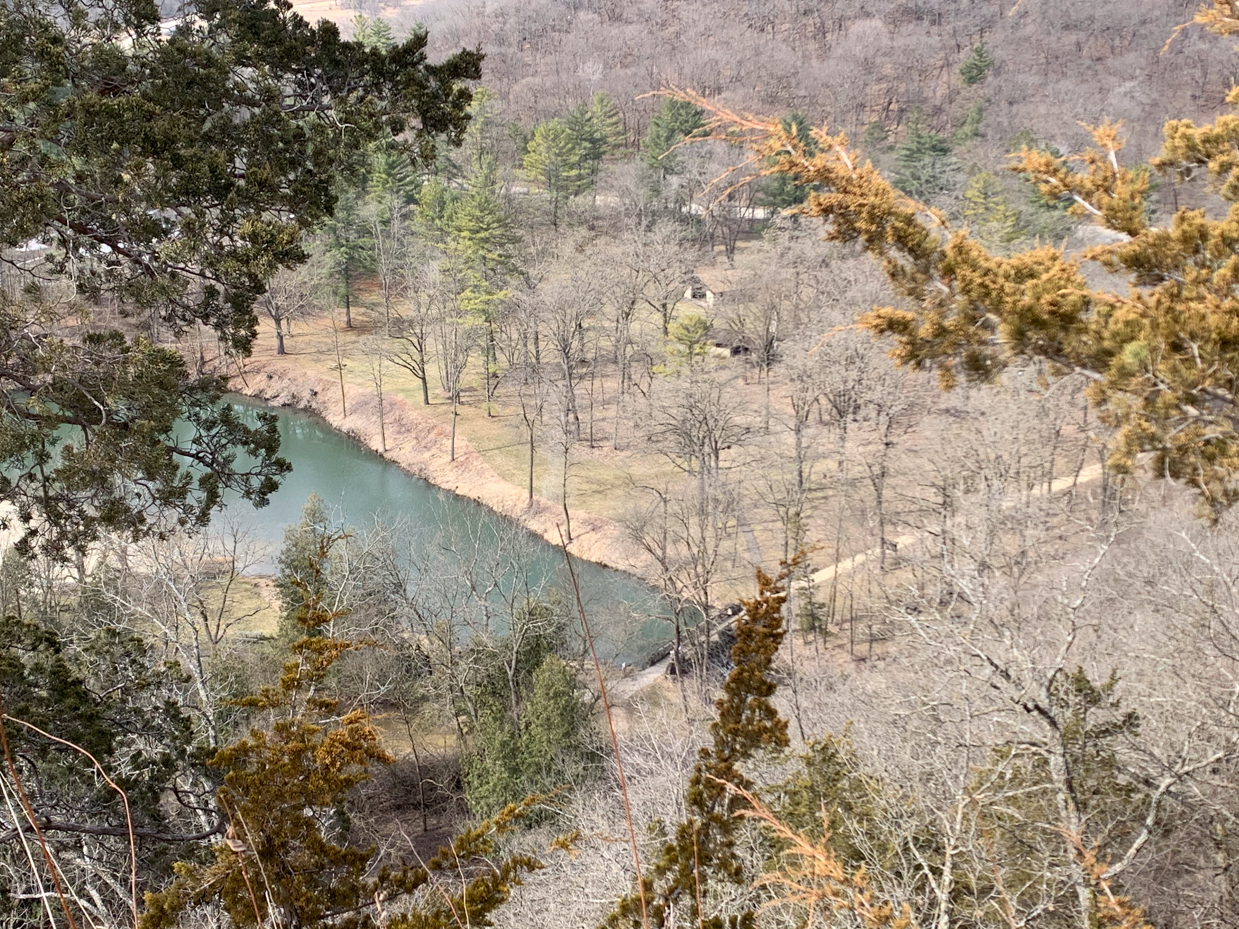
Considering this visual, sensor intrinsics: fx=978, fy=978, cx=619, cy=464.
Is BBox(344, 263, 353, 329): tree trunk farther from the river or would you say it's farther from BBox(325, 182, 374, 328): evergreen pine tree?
the river

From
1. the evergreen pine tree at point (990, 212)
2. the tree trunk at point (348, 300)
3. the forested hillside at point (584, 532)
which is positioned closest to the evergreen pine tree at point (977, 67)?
the forested hillside at point (584, 532)

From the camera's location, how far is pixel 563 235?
46281 millimetres

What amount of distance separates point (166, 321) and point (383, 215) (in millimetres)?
37874

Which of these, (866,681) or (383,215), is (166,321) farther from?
(383,215)

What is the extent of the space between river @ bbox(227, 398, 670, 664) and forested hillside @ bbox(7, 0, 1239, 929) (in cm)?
31

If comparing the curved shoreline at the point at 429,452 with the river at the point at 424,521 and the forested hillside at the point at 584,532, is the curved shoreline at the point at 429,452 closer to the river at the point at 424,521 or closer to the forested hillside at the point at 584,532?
the forested hillside at the point at 584,532

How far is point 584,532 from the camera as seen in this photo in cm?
2777

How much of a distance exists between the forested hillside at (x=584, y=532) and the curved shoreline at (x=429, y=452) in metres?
0.18

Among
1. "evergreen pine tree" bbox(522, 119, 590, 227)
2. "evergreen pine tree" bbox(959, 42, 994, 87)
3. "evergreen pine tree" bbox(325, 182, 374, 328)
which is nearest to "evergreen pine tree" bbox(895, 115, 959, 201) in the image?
"evergreen pine tree" bbox(522, 119, 590, 227)

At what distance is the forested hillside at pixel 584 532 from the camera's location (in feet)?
15.2

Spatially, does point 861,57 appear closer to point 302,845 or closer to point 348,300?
point 348,300

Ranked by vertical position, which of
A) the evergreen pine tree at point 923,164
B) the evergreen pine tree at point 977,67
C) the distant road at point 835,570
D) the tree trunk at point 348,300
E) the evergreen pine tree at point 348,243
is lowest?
the distant road at point 835,570

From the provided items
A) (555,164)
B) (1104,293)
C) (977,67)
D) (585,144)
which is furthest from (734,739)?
(977,67)

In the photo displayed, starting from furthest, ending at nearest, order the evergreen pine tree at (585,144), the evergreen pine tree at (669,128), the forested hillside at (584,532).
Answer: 1. the evergreen pine tree at (585,144)
2. the evergreen pine tree at (669,128)
3. the forested hillside at (584,532)
